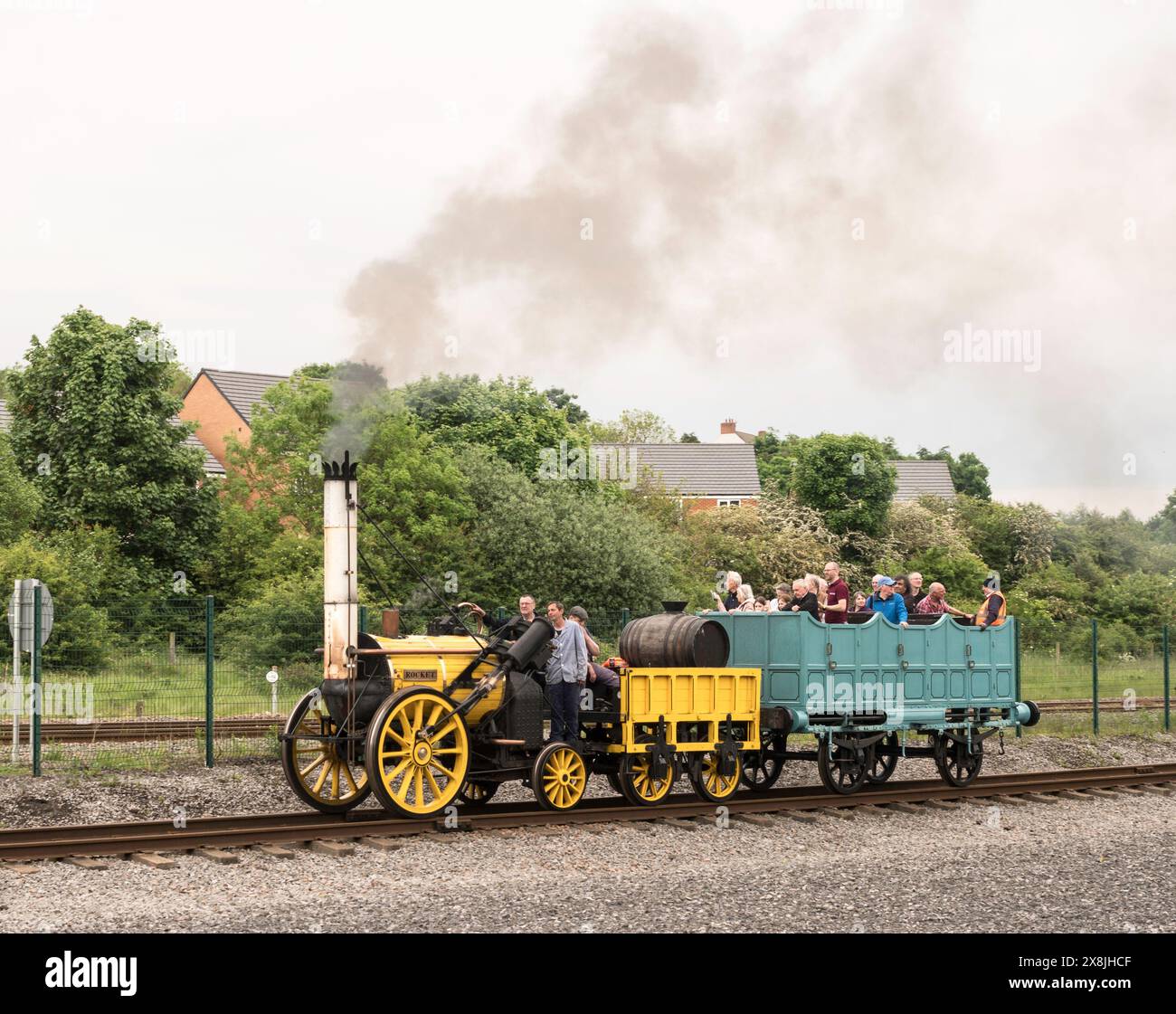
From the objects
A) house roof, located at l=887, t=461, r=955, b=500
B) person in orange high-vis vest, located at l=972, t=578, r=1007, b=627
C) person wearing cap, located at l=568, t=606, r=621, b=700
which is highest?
house roof, located at l=887, t=461, r=955, b=500

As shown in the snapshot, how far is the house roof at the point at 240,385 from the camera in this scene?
189 ft

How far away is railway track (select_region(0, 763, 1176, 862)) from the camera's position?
11.7 meters

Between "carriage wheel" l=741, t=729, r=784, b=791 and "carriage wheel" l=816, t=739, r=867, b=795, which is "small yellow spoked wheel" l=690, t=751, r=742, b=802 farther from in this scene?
"carriage wheel" l=816, t=739, r=867, b=795

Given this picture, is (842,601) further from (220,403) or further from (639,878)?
(220,403)

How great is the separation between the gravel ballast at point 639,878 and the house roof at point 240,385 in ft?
143

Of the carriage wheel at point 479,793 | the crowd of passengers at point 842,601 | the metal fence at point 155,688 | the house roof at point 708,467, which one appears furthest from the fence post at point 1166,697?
the house roof at point 708,467

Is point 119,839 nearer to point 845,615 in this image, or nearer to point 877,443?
point 845,615

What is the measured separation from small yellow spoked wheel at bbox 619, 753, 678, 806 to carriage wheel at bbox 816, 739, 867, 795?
2.05 meters

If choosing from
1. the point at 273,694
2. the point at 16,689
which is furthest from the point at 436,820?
the point at 16,689

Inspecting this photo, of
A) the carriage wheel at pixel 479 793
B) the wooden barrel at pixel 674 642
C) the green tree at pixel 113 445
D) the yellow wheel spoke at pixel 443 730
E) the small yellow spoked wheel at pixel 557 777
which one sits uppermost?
the green tree at pixel 113 445
